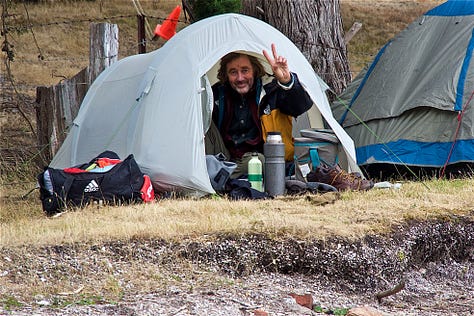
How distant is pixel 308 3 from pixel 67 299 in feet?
20.6

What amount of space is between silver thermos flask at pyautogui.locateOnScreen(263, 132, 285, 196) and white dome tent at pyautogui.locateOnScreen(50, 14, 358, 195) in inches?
20.5

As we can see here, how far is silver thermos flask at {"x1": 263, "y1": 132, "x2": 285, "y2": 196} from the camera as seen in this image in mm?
7363

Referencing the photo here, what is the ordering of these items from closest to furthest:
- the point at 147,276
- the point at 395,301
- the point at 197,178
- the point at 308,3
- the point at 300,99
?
the point at 147,276
the point at 395,301
the point at 197,178
the point at 300,99
the point at 308,3

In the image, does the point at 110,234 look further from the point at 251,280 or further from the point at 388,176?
the point at 388,176

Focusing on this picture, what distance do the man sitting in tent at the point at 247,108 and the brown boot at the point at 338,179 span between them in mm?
457

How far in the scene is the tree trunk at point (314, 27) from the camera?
10.1m

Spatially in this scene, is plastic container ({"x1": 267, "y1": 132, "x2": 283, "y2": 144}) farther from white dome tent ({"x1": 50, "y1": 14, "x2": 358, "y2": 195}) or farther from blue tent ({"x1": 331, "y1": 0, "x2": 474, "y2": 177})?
blue tent ({"x1": 331, "y1": 0, "x2": 474, "y2": 177})

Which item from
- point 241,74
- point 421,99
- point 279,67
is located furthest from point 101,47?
point 421,99

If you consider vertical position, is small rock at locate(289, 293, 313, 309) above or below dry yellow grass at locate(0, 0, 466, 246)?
below

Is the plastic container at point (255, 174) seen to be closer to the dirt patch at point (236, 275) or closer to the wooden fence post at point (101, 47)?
the dirt patch at point (236, 275)

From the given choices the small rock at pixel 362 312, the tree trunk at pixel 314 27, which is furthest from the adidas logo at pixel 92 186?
the tree trunk at pixel 314 27

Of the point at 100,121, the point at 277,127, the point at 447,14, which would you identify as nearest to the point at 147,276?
the point at 277,127

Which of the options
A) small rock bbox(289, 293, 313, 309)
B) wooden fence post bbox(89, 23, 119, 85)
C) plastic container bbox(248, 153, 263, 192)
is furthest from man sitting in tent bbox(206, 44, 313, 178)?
small rock bbox(289, 293, 313, 309)

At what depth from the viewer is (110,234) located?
5566mm
